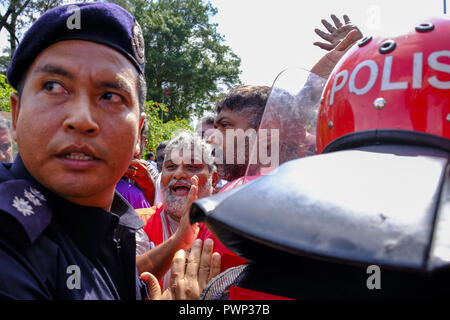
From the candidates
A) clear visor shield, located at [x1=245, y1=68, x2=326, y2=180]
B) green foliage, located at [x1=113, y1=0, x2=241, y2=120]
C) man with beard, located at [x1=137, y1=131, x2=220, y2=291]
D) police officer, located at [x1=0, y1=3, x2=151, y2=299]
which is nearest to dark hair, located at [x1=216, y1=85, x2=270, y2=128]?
man with beard, located at [x1=137, y1=131, x2=220, y2=291]

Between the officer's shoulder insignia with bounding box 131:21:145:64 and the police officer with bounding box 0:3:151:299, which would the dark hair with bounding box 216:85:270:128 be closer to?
the officer's shoulder insignia with bounding box 131:21:145:64

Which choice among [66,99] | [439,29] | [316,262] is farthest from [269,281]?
[439,29]

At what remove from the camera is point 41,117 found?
1327 millimetres

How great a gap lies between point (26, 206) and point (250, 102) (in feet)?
8.03

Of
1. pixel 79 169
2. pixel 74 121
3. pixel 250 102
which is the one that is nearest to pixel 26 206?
pixel 79 169

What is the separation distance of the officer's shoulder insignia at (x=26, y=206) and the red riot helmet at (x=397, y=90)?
1.06 metres

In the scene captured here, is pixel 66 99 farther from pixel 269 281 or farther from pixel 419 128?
pixel 419 128

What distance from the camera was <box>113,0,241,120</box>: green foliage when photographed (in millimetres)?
26203

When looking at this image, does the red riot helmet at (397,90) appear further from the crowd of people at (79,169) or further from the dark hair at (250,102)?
the dark hair at (250,102)

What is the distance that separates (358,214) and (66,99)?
41.8 inches

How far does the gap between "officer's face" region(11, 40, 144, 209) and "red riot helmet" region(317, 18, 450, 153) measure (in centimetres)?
85

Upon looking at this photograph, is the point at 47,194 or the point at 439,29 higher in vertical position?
the point at 439,29

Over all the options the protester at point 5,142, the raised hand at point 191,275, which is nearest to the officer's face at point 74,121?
the raised hand at point 191,275
